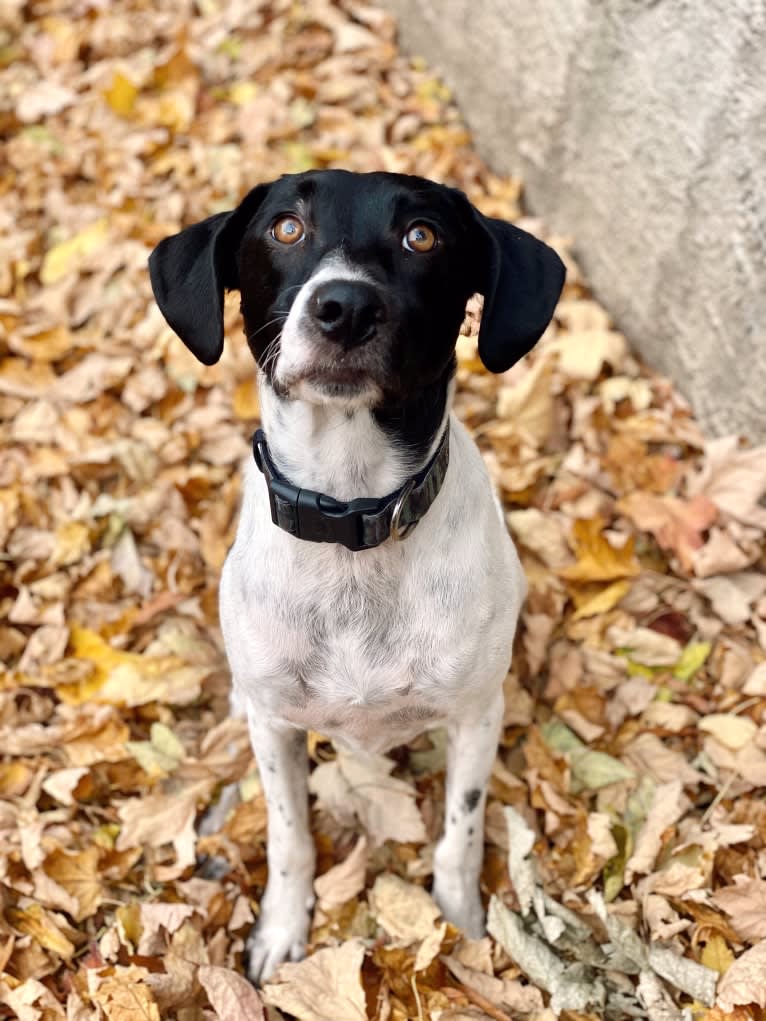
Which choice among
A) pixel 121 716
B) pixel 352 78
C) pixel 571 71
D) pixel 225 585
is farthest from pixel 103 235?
pixel 225 585

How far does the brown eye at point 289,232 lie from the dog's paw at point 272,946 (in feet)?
6.39

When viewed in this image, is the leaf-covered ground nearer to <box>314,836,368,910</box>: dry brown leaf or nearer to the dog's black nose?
<box>314,836,368,910</box>: dry brown leaf

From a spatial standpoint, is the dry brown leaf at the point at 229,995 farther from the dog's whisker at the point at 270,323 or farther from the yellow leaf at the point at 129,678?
the dog's whisker at the point at 270,323

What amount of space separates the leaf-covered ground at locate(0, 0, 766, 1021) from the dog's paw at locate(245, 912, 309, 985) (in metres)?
0.07

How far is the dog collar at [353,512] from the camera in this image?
2.45m

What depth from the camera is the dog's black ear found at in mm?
2504

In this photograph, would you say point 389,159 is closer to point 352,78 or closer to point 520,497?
point 352,78

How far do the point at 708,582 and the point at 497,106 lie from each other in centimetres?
296

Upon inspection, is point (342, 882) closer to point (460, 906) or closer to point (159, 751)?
point (460, 906)

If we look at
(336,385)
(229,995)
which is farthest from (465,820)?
(336,385)

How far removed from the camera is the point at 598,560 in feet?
12.9

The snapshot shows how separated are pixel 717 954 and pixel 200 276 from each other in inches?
86.3

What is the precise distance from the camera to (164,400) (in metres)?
4.70

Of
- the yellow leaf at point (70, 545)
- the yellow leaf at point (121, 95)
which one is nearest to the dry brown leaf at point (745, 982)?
the yellow leaf at point (70, 545)
